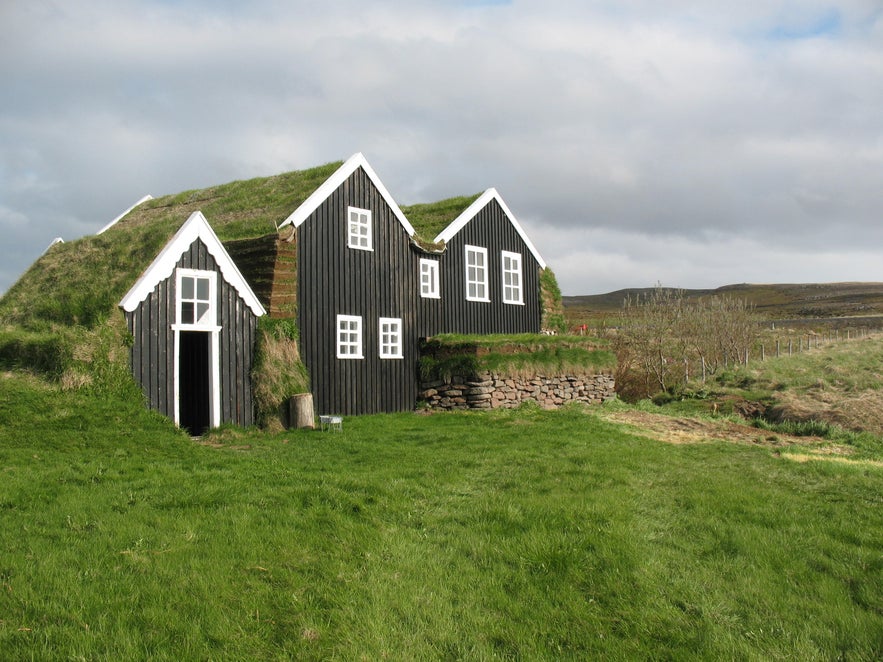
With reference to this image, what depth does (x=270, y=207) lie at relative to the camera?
69.6ft

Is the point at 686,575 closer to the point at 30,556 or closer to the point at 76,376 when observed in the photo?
the point at 30,556

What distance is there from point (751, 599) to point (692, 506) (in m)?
3.18

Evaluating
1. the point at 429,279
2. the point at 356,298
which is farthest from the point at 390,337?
the point at 429,279

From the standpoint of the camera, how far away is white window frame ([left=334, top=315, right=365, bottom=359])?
2077cm

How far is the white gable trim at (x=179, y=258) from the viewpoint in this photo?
15.7 metres

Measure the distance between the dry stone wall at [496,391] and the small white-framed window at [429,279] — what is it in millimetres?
2965

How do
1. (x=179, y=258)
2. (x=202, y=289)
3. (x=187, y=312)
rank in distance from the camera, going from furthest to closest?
(x=202, y=289) → (x=187, y=312) → (x=179, y=258)

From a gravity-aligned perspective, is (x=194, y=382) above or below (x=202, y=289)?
below

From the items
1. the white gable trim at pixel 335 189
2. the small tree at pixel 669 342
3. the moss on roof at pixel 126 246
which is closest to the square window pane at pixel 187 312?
the moss on roof at pixel 126 246

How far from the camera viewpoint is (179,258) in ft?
54.1

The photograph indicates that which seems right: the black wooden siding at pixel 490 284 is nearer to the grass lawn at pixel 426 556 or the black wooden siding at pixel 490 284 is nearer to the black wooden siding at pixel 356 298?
the black wooden siding at pixel 356 298

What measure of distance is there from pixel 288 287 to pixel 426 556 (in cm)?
1228

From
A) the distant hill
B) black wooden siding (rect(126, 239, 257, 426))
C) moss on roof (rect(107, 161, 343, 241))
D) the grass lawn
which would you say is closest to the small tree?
moss on roof (rect(107, 161, 343, 241))

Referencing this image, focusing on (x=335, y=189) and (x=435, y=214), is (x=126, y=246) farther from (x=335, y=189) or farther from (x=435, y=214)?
(x=435, y=214)
